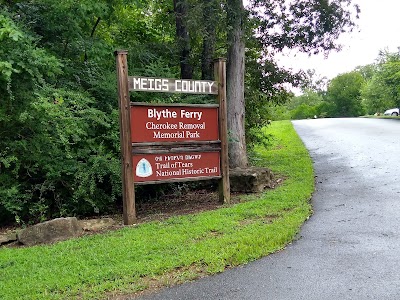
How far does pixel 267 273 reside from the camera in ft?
14.0

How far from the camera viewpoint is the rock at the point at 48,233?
19.1 ft

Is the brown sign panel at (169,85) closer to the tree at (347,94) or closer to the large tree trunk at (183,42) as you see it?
the large tree trunk at (183,42)

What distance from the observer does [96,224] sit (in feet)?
21.7

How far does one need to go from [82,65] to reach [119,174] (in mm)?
3105

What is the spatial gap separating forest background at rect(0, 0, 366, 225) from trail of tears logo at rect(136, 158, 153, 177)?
832 millimetres

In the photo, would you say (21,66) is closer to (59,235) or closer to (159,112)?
(159,112)

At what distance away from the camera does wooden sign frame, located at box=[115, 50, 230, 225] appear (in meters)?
6.69

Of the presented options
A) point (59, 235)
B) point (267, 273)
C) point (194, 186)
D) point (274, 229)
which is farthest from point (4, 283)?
point (194, 186)

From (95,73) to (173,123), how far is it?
9.09ft

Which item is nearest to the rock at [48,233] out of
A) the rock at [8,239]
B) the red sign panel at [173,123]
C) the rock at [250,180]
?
the rock at [8,239]

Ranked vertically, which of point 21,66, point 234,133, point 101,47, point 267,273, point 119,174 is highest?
point 101,47

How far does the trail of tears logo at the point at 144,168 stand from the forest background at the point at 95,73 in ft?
2.73

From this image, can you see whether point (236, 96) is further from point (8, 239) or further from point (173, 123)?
point (8, 239)

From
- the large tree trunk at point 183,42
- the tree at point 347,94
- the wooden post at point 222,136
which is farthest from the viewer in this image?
the tree at point 347,94
